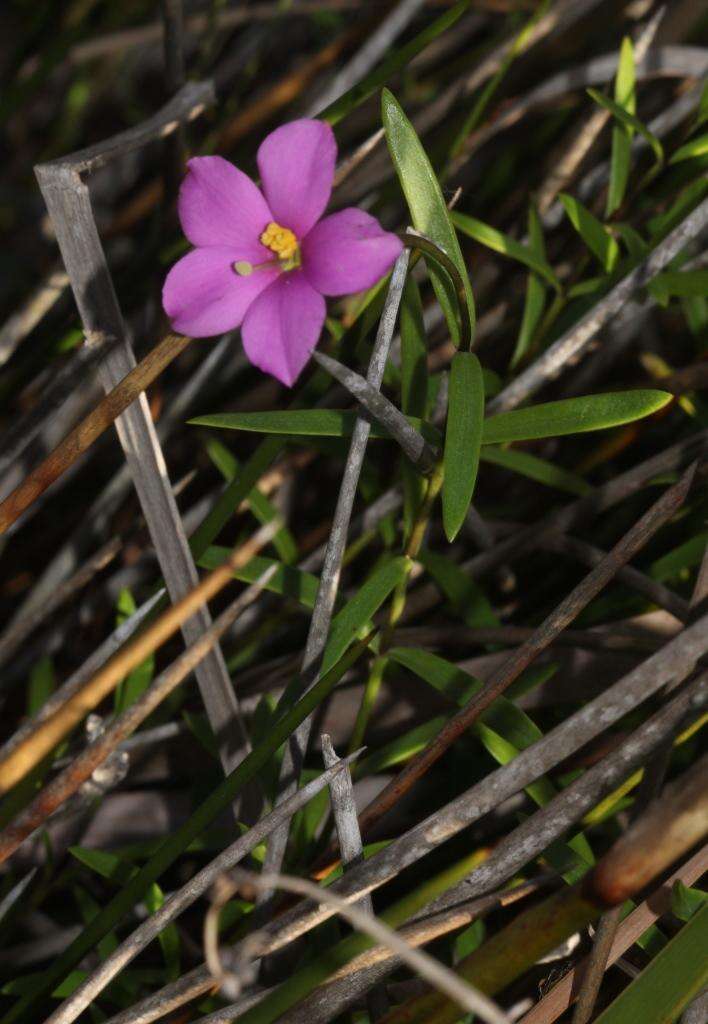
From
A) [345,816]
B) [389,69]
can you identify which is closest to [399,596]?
[345,816]

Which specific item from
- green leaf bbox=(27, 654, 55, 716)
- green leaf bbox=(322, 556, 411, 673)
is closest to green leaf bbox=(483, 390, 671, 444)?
green leaf bbox=(322, 556, 411, 673)

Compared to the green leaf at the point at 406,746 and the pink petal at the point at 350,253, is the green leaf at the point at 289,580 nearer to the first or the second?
the green leaf at the point at 406,746

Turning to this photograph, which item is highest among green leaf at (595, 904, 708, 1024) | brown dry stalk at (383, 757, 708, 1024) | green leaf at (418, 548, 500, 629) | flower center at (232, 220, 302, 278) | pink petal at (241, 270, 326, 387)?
flower center at (232, 220, 302, 278)

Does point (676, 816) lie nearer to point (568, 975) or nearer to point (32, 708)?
point (568, 975)

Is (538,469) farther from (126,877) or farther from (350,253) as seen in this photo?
(126,877)

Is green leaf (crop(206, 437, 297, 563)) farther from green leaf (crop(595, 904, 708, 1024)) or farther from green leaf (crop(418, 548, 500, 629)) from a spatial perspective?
green leaf (crop(595, 904, 708, 1024))

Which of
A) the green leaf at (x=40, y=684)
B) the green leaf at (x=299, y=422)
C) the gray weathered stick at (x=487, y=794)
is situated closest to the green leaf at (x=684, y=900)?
the gray weathered stick at (x=487, y=794)

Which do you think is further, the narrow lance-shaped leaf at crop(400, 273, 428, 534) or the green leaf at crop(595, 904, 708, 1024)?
the narrow lance-shaped leaf at crop(400, 273, 428, 534)

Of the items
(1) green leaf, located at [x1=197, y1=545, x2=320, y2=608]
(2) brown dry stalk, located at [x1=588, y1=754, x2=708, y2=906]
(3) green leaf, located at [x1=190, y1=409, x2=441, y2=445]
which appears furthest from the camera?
(1) green leaf, located at [x1=197, y1=545, x2=320, y2=608]
